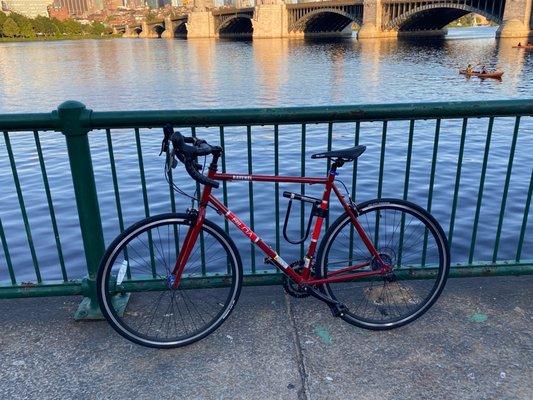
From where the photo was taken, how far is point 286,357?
10.9 ft

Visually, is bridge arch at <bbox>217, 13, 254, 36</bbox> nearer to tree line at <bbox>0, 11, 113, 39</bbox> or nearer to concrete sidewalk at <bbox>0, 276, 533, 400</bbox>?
tree line at <bbox>0, 11, 113, 39</bbox>

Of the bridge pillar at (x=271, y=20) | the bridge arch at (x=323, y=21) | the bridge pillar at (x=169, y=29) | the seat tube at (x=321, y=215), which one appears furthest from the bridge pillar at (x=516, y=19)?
the bridge pillar at (x=169, y=29)

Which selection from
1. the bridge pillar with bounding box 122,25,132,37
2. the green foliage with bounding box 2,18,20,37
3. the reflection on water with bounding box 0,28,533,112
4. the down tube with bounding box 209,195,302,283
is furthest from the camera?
the bridge pillar with bounding box 122,25,132,37

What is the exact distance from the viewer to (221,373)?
3195mm

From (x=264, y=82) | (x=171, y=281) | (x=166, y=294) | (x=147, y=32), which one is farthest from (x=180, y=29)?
(x=171, y=281)

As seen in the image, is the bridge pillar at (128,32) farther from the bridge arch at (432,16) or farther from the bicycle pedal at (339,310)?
the bicycle pedal at (339,310)

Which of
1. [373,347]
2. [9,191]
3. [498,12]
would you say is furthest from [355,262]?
[498,12]

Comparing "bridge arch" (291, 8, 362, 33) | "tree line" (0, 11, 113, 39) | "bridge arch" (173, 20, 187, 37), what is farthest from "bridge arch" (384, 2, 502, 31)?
"tree line" (0, 11, 113, 39)

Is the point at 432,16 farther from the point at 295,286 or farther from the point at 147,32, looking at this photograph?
the point at 295,286

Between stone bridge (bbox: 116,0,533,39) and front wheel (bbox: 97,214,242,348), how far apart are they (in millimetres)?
→ 72666

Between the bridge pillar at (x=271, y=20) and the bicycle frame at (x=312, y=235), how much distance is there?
103 metres

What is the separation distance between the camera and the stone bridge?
67312 millimetres

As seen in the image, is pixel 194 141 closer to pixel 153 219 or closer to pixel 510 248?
pixel 153 219

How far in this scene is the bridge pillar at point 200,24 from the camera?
11831cm
